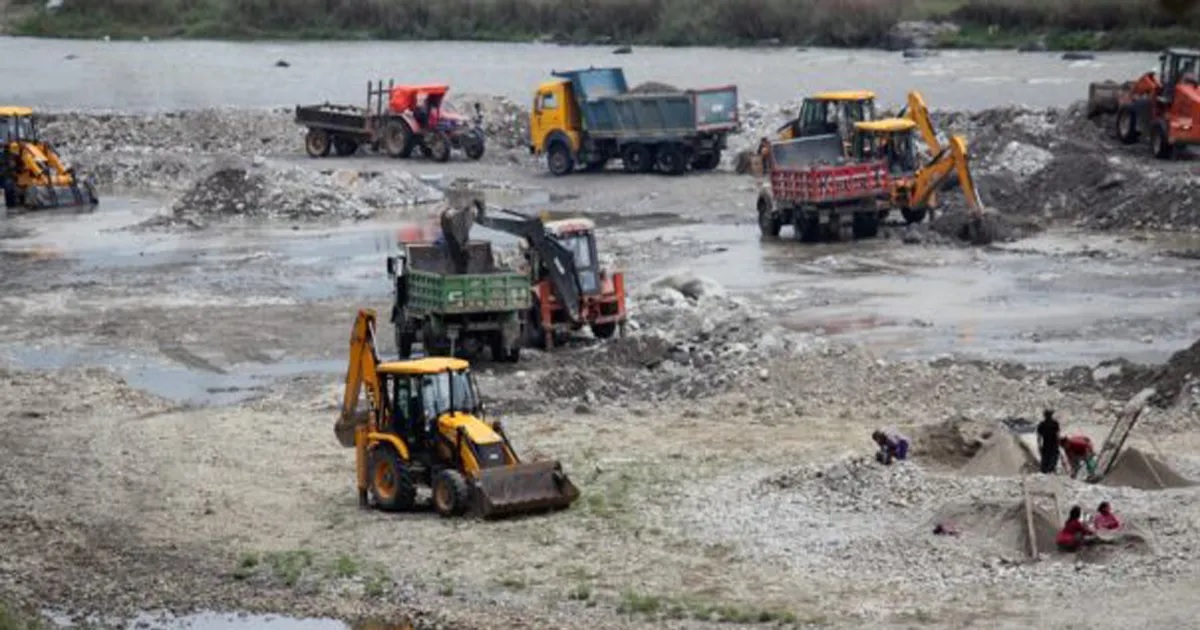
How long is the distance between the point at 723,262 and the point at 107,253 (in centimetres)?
1197

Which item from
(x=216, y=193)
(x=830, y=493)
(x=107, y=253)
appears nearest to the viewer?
(x=830, y=493)

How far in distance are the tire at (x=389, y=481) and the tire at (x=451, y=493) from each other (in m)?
0.32

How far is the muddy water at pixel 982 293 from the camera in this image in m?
32.5

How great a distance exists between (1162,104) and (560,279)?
877 inches

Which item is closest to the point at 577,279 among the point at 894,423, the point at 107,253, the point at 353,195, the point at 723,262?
the point at 894,423

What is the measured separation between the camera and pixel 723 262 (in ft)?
136

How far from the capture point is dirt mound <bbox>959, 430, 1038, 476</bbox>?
75.3 ft

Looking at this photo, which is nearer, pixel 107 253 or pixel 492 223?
pixel 492 223

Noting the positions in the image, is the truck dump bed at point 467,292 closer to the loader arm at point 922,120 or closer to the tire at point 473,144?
the loader arm at point 922,120

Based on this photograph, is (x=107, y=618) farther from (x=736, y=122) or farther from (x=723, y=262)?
(x=736, y=122)

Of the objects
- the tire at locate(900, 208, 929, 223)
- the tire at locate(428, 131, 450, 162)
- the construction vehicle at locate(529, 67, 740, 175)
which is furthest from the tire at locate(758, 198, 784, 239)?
the tire at locate(428, 131, 450, 162)

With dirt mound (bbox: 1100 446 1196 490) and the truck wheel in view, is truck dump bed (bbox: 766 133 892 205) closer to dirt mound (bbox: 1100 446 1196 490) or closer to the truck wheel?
the truck wheel

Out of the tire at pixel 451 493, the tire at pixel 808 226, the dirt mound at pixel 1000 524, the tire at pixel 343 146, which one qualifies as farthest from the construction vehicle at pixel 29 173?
the dirt mound at pixel 1000 524

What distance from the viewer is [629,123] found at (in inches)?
2106
